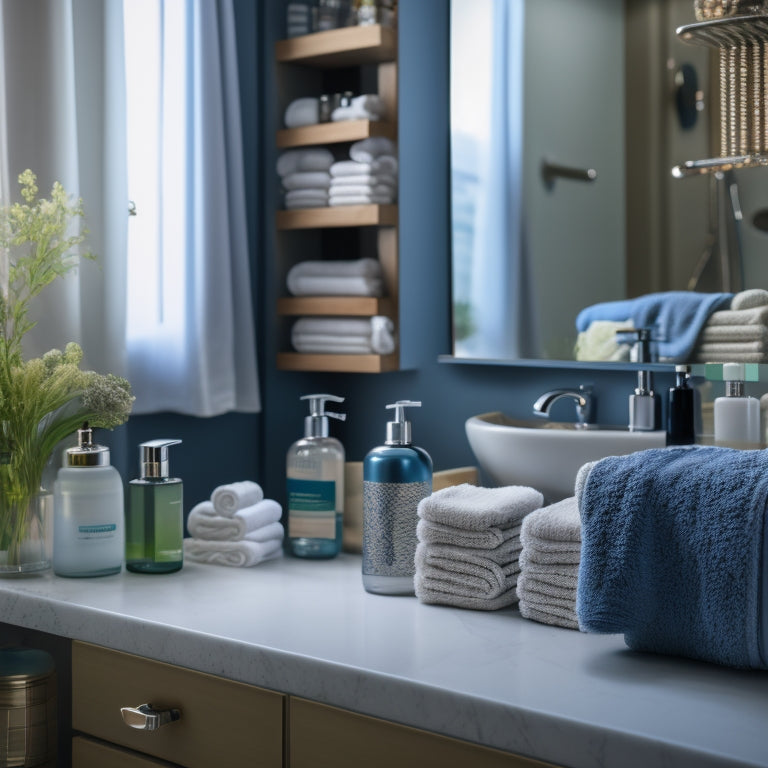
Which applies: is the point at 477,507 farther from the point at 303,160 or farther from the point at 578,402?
the point at 303,160

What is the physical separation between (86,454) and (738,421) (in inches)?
38.9

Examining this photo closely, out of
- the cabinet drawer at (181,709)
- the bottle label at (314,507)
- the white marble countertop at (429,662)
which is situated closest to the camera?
the white marble countertop at (429,662)

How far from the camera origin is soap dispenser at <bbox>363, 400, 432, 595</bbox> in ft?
4.84

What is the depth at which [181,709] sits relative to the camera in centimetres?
130

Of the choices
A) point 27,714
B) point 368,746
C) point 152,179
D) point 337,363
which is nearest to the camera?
point 368,746

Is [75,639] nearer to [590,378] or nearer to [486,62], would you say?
[590,378]

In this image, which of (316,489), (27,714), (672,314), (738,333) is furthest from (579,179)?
(27,714)

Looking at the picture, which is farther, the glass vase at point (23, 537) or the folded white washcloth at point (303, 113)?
the folded white washcloth at point (303, 113)

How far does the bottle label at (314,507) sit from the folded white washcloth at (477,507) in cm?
29

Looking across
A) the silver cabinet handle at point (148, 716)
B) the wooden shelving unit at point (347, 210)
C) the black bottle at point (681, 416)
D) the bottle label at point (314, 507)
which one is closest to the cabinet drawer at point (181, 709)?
the silver cabinet handle at point (148, 716)

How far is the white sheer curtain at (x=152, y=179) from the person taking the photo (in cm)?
181

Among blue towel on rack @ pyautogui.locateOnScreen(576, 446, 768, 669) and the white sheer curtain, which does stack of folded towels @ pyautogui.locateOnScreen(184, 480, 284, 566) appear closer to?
the white sheer curtain

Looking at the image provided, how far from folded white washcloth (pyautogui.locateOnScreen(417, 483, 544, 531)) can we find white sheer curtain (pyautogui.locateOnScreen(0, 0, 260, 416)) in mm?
740

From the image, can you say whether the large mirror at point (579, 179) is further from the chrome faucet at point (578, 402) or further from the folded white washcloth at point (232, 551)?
the folded white washcloth at point (232, 551)
